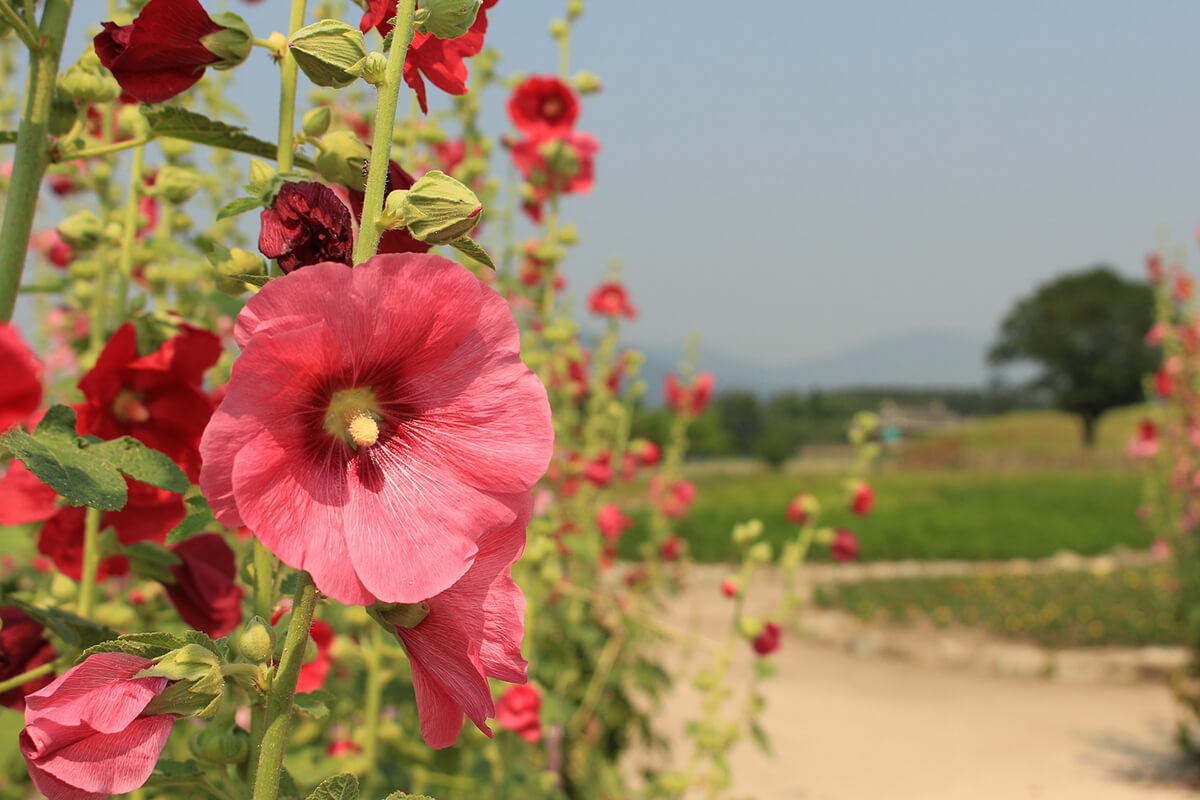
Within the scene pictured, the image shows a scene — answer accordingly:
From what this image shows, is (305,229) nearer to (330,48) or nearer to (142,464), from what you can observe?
(330,48)

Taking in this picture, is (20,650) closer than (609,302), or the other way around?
(20,650)

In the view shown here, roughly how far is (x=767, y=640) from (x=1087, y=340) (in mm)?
52842

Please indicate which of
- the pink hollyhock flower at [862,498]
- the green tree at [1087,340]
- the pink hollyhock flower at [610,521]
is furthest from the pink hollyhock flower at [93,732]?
the green tree at [1087,340]

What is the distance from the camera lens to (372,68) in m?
0.60

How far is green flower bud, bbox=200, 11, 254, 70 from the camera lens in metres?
0.69

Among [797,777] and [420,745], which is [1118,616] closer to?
[797,777]

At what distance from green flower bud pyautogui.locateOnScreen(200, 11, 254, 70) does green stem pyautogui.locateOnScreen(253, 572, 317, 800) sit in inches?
15.4

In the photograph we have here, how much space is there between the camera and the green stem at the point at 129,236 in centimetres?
118

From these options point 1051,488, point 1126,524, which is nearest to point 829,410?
point 1051,488

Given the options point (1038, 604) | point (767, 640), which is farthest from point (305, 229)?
A: point (1038, 604)

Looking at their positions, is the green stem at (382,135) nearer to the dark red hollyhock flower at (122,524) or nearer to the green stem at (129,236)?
the dark red hollyhock flower at (122,524)

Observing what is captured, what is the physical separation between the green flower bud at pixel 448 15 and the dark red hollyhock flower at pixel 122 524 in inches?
18.9

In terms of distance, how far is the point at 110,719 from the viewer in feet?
1.77

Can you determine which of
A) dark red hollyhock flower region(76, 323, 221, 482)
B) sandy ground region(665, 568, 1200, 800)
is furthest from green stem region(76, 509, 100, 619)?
sandy ground region(665, 568, 1200, 800)
